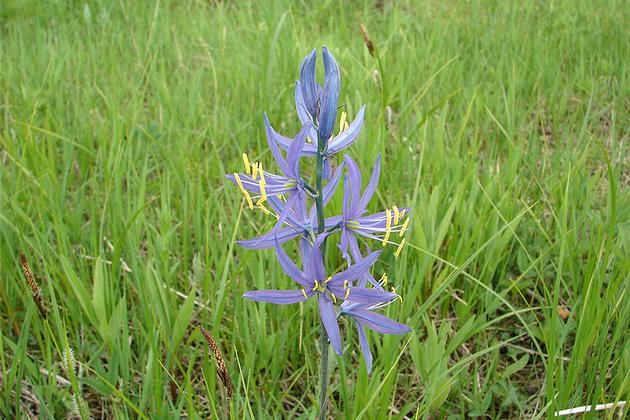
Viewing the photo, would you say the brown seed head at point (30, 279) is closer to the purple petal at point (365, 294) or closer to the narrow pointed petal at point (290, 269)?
the narrow pointed petal at point (290, 269)

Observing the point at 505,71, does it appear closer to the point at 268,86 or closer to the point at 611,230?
the point at 268,86

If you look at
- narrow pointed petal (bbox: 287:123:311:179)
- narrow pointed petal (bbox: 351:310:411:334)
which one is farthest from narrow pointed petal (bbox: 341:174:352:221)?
narrow pointed petal (bbox: 351:310:411:334)

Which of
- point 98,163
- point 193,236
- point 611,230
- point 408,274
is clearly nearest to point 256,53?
point 98,163

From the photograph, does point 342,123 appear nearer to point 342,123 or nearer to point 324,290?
point 342,123

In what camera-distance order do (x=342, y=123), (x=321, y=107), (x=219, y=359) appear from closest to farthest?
(x=219, y=359), (x=321, y=107), (x=342, y=123)

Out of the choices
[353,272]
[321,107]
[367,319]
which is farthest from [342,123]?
[367,319]
